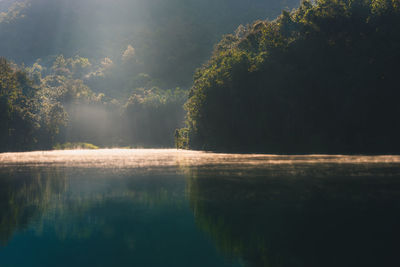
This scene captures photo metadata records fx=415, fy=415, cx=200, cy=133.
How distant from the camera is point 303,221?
42.4 ft

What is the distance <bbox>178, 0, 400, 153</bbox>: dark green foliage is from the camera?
63531mm

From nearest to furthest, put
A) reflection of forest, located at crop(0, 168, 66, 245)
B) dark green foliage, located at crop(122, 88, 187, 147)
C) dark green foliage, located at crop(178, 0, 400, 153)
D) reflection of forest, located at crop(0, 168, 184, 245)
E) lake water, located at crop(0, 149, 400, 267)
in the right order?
1. lake water, located at crop(0, 149, 400, 267)
2. reflection of forest, located at crop(0, 168, 184, 245)
3. reflection of forest, located at crop(0, 168, 66, 245)
4. dark green foliage, located at crop(178, 0, 400, 153)
5. dark green foliage, located at crop(122, 88, 187, 147)

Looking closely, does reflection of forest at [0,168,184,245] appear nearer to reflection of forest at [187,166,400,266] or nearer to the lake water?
the lake water

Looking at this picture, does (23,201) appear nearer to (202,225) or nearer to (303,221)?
(202,225)

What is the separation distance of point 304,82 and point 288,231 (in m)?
60.9

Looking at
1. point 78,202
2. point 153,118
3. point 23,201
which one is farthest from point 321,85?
point 153,118

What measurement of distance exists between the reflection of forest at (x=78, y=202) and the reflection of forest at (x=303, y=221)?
2120 millimetres

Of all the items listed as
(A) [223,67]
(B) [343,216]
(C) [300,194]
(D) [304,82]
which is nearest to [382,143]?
(D) [304,82]

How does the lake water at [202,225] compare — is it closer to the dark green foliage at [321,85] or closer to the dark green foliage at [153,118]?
the dark green foliage at [321,85]

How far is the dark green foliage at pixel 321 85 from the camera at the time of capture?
208 ft

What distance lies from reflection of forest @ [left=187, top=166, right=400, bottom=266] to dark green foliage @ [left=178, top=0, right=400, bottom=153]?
45053 mm

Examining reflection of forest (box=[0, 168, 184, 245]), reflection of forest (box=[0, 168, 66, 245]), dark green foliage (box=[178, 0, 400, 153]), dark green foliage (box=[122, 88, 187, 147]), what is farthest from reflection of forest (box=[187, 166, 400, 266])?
dark green foliage (box=[122, 88, 187, 147])

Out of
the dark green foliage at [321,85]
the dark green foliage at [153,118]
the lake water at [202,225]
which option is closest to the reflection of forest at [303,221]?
the lake water at [202,225]

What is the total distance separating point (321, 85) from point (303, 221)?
2304 inches
